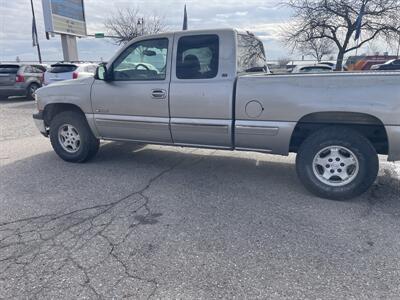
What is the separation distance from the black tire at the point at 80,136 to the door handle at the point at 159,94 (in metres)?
1.46

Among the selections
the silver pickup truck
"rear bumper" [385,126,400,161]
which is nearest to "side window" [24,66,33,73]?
the silver pickup truck

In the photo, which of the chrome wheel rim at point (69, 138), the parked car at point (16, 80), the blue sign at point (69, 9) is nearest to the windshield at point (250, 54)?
the chrome wheel rim at point (69, 138)

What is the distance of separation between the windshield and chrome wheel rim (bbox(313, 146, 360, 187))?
5.13ft

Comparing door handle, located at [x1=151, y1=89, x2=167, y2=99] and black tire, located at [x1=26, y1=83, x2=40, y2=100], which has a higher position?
door handle, located at [x1=151, y1=89, x2=167, y2=99]

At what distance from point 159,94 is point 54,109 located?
219cm

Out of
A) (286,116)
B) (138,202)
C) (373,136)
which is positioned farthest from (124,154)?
(373,136)

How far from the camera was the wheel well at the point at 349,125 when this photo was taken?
375 cm

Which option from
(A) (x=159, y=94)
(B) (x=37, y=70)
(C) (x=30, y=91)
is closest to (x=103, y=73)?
(A) (x=159, y=94)

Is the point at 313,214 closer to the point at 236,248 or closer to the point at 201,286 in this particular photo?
the point at 236,248

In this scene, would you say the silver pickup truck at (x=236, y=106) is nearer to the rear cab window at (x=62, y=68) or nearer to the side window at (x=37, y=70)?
the rear cab window at (x=62, y=68)

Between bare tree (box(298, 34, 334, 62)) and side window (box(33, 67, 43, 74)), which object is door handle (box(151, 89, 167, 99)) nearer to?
side window (box(33, 67, 43, 74))

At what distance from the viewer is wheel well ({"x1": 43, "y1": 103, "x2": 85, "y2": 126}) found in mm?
5391

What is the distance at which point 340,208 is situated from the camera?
378 cm

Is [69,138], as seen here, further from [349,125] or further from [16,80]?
[16,80]
